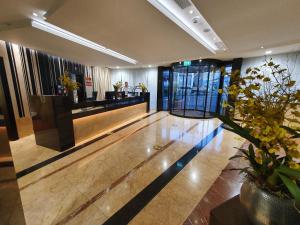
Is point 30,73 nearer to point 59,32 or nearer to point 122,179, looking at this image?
point 59,32

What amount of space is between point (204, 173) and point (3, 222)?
2.71 m

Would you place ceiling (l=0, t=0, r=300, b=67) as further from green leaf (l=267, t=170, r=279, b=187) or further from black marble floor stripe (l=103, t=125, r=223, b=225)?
black marble floor stripe (l=103, t=125, r=223, b=225)

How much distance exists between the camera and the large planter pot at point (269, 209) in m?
0.70

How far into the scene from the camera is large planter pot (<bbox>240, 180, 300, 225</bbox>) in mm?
704

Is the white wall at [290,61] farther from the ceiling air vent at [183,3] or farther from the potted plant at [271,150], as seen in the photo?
the potted plant at [271,150]

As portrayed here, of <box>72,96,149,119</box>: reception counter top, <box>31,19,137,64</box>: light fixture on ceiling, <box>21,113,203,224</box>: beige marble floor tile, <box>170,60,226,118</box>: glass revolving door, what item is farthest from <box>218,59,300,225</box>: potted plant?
<box>170,60,226,118</box>: glass revolving door

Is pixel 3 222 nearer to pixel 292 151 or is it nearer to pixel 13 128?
pixel 292 151

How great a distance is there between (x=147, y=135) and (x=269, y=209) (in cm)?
397

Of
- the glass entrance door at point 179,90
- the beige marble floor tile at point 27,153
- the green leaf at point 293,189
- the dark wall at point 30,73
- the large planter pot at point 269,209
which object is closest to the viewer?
the green leaf at point 293,189

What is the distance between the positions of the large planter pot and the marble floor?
127 centimetres

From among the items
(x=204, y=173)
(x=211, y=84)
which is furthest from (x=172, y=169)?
(x=211, y=84)

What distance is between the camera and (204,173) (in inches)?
105

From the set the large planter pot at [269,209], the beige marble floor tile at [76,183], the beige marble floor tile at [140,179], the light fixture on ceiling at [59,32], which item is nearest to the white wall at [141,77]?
the light fixture on ceiling at [59,32]

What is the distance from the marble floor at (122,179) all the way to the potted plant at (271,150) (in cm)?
133
